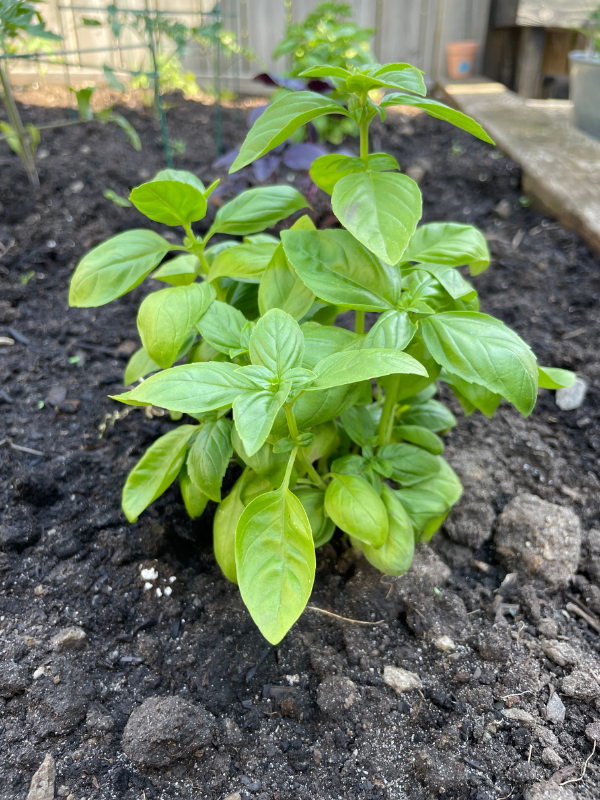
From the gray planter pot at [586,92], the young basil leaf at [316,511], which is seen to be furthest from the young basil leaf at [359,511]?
the gray planter pot at [586,92]

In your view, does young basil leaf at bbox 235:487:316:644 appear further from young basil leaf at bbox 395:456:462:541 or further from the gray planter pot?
the gray planter pot

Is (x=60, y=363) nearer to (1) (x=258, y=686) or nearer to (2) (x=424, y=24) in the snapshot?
(1) (x=258, y=686)

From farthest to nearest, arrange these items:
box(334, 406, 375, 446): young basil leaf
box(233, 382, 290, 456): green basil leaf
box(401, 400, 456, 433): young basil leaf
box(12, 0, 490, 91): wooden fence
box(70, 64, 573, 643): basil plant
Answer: box(12, 0, 490, 91): wooden fence → box(401, 400, 456, 433): young basil leaf → box(334, 406, 375, 446): young basil leaf → box(70, 64, 573, 643): basil plant → box(233, 382, 290, 456): green basil leaf

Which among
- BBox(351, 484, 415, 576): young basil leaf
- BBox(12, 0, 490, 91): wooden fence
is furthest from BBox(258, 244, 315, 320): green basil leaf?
BBox(12, 0, 490, 91): wooden fence

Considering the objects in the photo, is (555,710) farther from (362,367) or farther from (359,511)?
(362,367)

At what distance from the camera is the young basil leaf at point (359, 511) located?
109 centimetres

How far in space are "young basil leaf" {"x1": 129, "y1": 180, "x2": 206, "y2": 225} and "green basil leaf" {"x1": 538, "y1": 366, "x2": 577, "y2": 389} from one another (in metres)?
0.75

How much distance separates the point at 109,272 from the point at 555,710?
4.13 feet

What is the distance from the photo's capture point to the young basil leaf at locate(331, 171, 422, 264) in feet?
3.18

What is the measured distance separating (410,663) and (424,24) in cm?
593

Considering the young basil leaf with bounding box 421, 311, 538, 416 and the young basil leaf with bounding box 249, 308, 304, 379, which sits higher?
the young basil leaf with bounding box 249, 308, 304, 379

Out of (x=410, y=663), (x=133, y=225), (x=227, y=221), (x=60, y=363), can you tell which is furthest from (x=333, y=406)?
(x=133, y=225)

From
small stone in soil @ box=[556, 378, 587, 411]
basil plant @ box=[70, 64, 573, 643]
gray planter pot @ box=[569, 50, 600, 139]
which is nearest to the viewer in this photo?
basil plant @ box=[70, 64, 573, 643]

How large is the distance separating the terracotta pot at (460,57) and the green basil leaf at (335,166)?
5.24 metres
